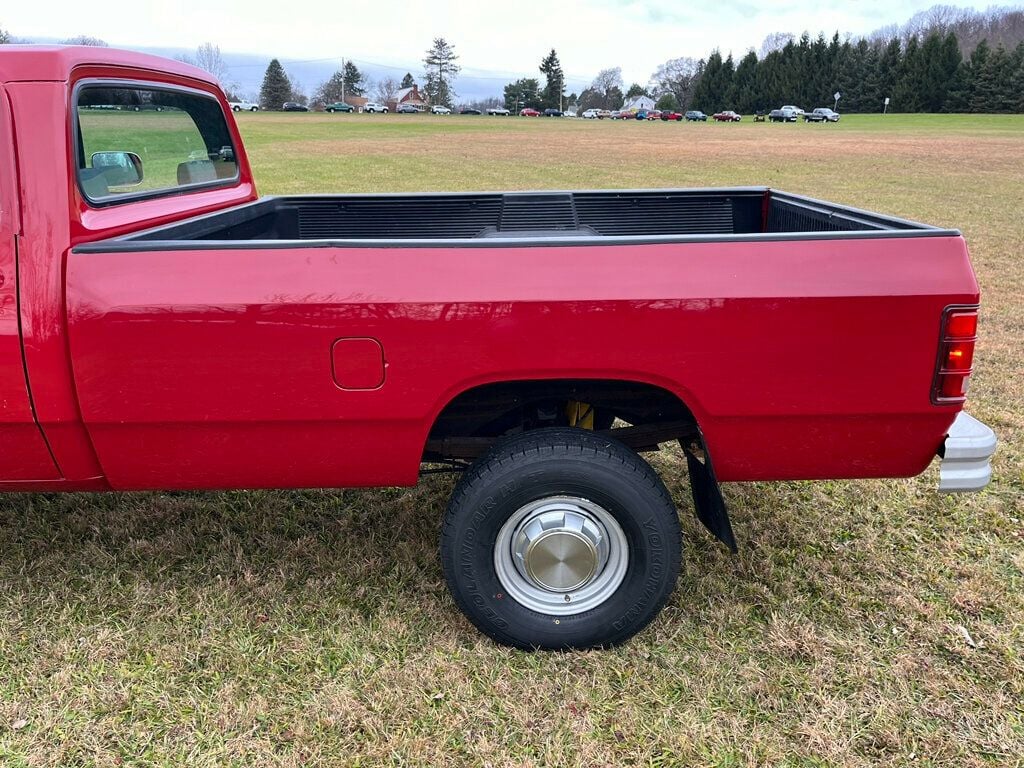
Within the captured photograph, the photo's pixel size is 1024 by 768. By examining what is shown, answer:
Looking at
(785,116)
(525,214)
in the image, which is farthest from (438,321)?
(785,116)

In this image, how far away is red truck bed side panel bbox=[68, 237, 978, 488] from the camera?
2.16 meters

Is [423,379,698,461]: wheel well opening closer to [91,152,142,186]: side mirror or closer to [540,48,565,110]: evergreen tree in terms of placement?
[91,152,142,186]: side mirror

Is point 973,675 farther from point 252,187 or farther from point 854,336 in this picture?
point 252,187

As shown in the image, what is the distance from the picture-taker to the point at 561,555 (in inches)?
95.9

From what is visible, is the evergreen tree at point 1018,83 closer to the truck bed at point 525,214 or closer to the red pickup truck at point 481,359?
the truck bed at point 525,214

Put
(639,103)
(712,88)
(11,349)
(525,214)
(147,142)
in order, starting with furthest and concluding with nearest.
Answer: (639,103) < (712,88) < (525,214) < (147,142) < (11,349)

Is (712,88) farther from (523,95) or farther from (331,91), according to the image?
(331,91)

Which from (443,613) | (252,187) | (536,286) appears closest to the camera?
(536,286)

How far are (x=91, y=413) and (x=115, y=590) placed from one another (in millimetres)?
951

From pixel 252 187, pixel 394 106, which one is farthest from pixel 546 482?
pixel 394 106

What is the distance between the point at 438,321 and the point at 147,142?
67.6 inches

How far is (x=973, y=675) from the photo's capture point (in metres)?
2.45

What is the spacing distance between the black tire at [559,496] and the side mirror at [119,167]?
5.25 feet

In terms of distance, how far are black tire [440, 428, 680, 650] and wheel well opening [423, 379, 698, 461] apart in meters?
0.14
